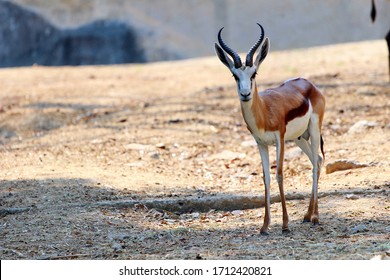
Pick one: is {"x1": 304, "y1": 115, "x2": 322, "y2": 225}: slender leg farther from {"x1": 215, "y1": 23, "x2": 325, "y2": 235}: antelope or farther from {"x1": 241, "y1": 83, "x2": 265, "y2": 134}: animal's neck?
{"x1": 241, "y1": 83, "x2": 265, "y2": 134}: animal's neck

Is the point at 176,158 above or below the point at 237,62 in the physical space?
below

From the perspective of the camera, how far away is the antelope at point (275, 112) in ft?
21.1

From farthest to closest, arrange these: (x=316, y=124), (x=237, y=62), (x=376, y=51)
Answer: (x=376, y=51) < (x=316, y=124) < (x=237, y=62)

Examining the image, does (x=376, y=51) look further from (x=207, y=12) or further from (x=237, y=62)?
(x=237, y=62)

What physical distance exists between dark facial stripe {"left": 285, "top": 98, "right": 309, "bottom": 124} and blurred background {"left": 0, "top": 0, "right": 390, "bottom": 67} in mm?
14916

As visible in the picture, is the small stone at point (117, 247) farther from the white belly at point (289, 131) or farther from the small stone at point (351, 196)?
the small stone at point (351, 196)

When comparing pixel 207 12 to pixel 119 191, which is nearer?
pixel 119 191

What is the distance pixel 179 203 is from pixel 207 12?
15427mm

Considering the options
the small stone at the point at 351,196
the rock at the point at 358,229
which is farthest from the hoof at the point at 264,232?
the small stone at the point at 351,196

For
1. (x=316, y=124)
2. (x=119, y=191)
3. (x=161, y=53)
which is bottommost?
(x=161, y=53)

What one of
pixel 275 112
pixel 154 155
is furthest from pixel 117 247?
pixel 154 155

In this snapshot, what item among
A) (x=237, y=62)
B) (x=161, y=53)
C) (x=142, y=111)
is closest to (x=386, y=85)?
(x=142, y=111)

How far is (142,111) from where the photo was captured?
12633 mm

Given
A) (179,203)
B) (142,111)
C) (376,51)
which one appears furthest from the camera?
(376,51)
